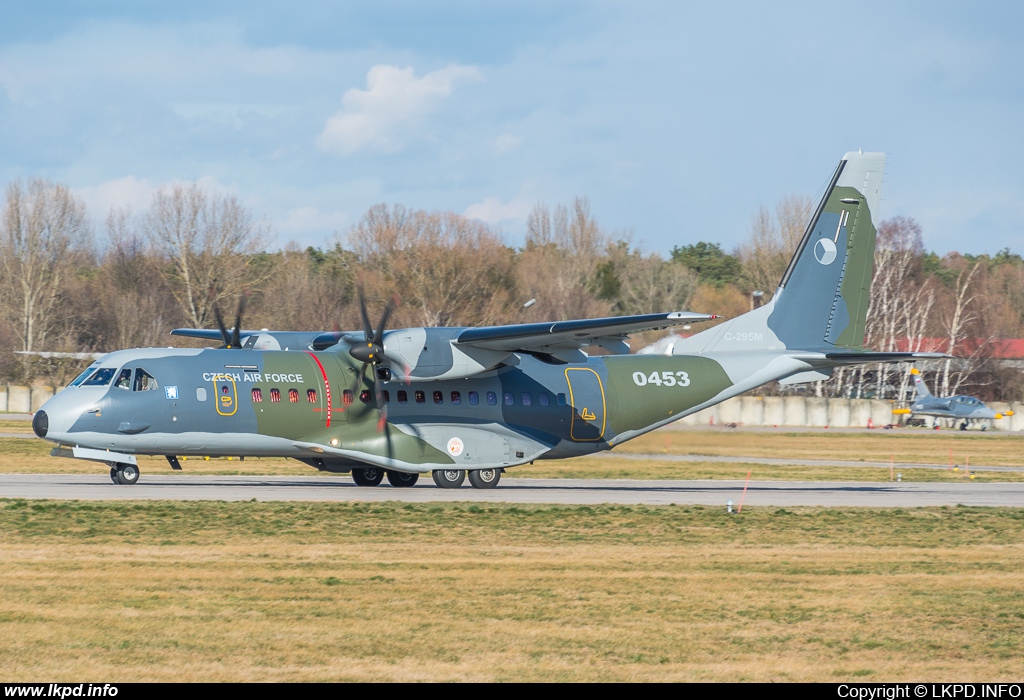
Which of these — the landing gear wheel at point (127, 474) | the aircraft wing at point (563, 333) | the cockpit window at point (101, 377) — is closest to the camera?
the aircraft wing at point (563, 333)

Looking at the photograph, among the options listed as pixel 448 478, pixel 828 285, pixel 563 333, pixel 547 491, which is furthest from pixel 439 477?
pixel 828 285

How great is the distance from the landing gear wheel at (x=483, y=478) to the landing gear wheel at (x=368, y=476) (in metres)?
2.23

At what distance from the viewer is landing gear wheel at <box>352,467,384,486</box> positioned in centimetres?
2630

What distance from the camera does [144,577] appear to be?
13.7 m

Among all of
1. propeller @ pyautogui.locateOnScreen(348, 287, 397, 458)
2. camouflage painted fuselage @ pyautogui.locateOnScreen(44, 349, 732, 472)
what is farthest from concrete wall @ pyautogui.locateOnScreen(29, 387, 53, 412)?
propeller @ pyautogui.locateOnScreen(348, 287, 397, 458)

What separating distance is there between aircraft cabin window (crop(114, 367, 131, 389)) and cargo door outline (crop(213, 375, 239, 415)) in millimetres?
1715

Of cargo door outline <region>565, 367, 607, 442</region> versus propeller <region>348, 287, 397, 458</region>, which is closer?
propeller <region>348, 287, 397, 458</region>

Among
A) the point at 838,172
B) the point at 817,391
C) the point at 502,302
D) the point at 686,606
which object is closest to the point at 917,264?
the point at 817,391

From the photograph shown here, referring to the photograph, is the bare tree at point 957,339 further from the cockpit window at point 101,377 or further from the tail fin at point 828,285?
the cockpit window at point 101,377

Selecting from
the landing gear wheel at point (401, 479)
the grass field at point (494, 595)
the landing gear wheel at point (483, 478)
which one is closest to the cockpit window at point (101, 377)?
the grass field at point (494, 595)

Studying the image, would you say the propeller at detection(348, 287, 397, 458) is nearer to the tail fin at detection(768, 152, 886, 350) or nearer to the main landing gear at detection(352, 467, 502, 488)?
the main landing gear at detection(352, 467, 502, 488)

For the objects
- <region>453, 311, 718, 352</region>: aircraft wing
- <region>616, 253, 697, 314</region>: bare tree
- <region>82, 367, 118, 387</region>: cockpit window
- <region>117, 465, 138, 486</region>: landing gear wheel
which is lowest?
<region>117, 465, 138, 486</region>: landing gear wheel

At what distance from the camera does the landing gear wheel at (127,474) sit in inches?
938

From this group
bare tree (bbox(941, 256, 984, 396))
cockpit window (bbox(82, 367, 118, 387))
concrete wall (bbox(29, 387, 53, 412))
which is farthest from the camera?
bare tree (bbox(941, 256, 984, 396))
